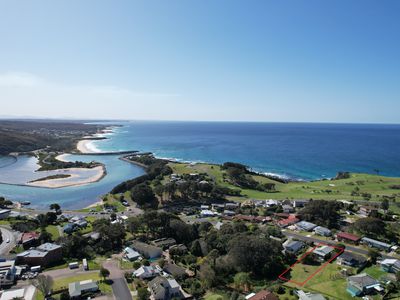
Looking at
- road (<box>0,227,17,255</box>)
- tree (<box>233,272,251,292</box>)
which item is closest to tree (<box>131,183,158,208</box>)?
road (<box>0,227,17,255</box>)

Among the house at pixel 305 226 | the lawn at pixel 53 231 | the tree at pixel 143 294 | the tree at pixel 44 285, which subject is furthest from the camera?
the house at pixel 305 226

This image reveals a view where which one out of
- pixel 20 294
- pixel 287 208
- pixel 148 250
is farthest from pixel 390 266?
pixel 20 294

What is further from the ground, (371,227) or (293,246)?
(371,227)

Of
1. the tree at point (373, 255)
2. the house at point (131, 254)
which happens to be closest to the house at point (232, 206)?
the house at point (131, 254)

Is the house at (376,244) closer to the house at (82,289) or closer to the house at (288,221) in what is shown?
the house at (288,221)

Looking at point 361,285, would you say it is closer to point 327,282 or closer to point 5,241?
point 327,282

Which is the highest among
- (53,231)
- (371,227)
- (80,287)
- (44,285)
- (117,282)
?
(371,227)

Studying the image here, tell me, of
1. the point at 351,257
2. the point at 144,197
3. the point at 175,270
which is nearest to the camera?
the point at 175,270
